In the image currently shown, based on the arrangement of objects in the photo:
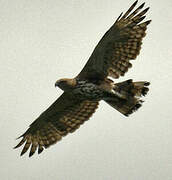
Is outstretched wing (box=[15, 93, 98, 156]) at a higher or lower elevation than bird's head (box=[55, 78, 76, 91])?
lower

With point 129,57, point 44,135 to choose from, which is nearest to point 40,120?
point 44,135

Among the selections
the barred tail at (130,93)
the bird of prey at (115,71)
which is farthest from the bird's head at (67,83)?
the barred tail at (130,93)

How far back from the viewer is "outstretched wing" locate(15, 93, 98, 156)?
14.5 metres

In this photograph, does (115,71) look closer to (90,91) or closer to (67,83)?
(90,91)

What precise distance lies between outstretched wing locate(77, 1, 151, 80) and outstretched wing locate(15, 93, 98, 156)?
1.15 metres

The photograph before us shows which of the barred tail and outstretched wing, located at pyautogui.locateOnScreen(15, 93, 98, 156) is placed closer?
the barred tail

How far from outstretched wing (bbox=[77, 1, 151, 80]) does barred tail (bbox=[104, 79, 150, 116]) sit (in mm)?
289

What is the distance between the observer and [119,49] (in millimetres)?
13656

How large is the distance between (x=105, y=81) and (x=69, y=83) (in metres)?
0.77

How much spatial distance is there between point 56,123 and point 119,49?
2.46 m

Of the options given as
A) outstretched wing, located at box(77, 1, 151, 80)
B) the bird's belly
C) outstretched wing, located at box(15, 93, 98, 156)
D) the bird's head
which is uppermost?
outstretched wing, located at box(77, 1, 151, 80)

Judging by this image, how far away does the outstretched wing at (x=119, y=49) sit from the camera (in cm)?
1338

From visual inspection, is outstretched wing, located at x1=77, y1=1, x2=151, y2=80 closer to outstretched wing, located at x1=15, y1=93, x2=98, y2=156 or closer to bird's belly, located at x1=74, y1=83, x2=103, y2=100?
bird's belly, located at x1=74, y1=83, x2=103, y2=100

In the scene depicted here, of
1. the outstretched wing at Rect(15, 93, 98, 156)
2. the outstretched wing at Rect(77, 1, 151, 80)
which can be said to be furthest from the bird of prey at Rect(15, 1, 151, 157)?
the outstretched wing at Rect(15, 93, 98, 156)
